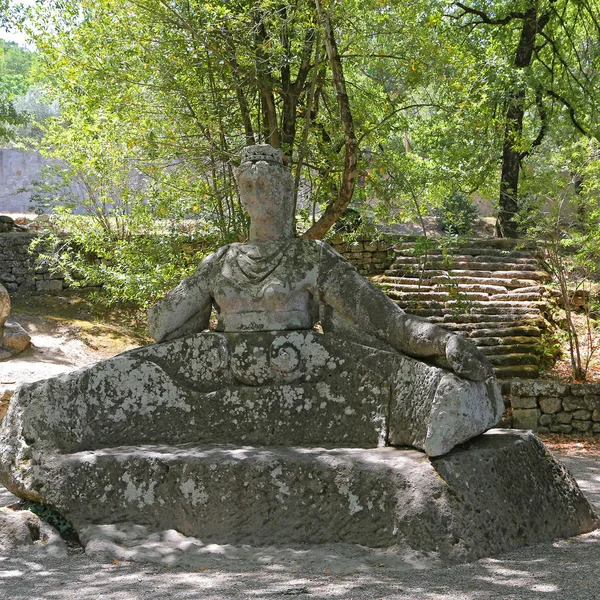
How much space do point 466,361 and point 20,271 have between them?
52.2 feet

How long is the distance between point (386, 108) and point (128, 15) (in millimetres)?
3266

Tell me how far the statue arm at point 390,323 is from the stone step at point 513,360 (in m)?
7.59

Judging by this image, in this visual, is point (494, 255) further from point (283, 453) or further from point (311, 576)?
point (311, 576)

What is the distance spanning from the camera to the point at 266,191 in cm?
525

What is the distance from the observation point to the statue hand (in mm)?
4395

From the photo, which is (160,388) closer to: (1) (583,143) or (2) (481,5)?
(1) (583,143)

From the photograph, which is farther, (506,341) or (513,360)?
(506,341)

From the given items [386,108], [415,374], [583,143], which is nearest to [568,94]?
[583,143]

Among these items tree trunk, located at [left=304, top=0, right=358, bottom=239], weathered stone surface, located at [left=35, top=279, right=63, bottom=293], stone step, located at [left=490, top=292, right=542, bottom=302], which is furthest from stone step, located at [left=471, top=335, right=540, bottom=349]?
weathered stone surface, located at [left=35, top=279, right=63, bottom=293]

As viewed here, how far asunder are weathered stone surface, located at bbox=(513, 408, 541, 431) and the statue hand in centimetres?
661

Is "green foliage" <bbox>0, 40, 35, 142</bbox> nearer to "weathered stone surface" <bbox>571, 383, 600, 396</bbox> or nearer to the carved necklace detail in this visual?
"weathered stone surface" <bbox>571, 383, 600, 396</bbox>

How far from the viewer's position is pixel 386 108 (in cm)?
1029

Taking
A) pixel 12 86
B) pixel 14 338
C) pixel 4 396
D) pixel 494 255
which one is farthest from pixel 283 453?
pixel 12 86

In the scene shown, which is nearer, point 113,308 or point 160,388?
point 160,388
